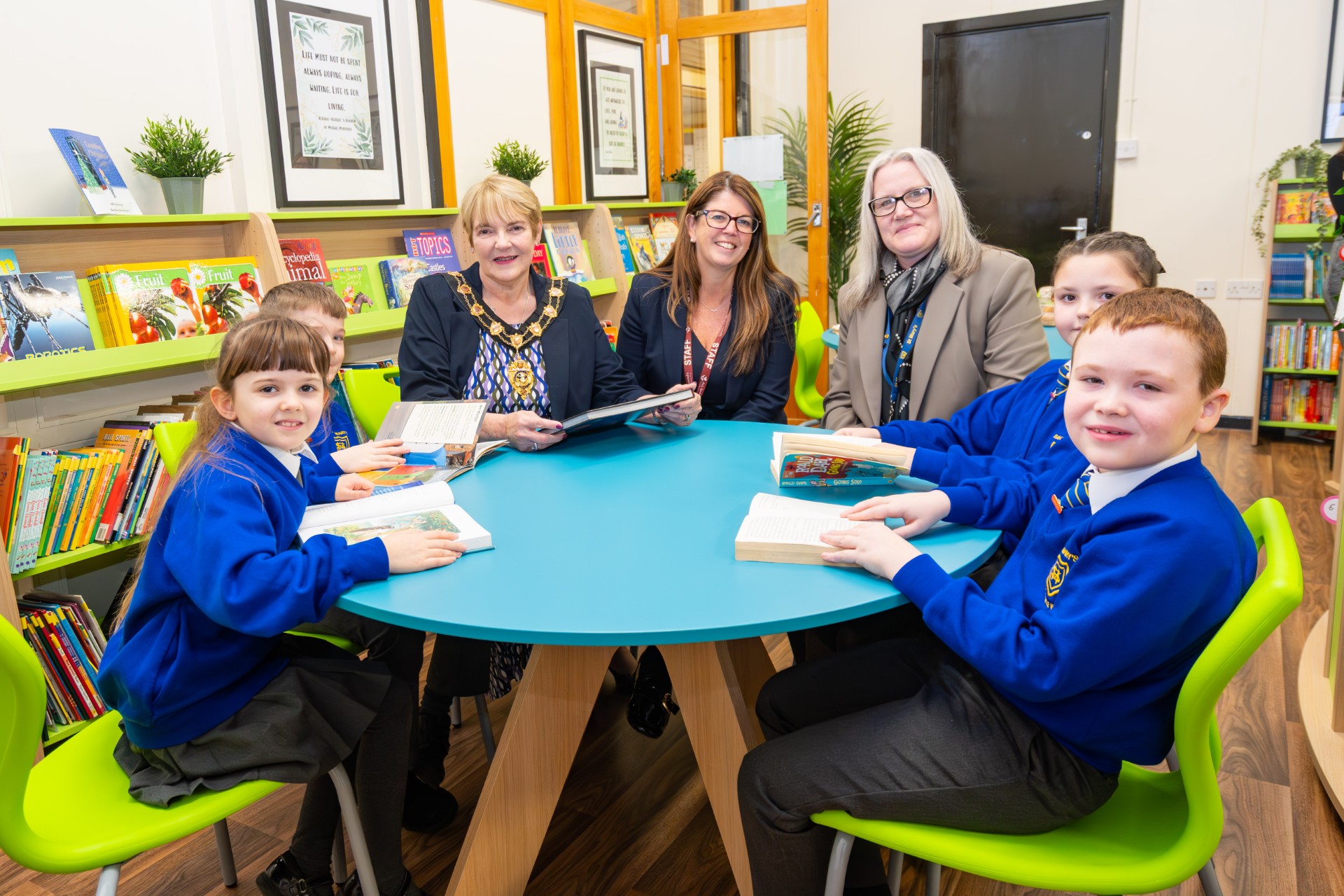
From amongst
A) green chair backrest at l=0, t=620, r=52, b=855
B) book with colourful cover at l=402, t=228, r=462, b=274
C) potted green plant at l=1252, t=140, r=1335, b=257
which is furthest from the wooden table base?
potted green plant at l=1252, t=140, r=1335, b=257

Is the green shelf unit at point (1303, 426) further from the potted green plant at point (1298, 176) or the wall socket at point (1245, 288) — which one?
the potted green plant at point (1298, 176)

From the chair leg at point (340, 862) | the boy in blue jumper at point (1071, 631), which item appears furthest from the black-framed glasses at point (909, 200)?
the chair leg at point (340, 862)

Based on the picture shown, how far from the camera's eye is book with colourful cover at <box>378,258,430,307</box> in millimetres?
3502

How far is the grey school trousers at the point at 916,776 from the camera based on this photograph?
1133 millimetres

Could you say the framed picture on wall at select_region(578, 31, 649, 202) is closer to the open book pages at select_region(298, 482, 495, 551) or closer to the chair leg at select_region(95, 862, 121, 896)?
the open book pages at select_region(298, 482, 495, 551)

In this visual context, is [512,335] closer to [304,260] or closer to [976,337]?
[976,337]

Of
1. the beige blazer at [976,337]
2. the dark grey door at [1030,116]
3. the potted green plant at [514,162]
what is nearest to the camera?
the beige blazer at [976,337]

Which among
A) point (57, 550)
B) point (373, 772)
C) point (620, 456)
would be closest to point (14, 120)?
point (57, 550)

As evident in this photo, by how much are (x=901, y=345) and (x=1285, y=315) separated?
172 inches

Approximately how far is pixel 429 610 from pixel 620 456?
83 cm

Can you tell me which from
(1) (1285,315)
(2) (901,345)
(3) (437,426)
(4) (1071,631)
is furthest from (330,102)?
(1) (1285,315)

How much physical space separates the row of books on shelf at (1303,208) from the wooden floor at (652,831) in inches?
136

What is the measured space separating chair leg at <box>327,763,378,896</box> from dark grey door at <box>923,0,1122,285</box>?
556 centimetres

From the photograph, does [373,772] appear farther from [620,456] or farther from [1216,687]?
[1216,687]
